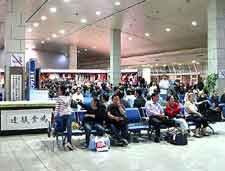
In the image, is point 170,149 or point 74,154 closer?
point 74,154

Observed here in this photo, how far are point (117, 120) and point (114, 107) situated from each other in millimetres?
350

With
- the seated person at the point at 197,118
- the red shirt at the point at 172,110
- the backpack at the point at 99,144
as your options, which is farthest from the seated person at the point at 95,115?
the seated person at the point at 197,118

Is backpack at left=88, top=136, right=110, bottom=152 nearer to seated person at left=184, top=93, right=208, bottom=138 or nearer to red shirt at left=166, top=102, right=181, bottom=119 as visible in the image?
red shirt at left=166, top=102, right=181, bottom=119

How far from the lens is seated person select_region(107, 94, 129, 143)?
747cm

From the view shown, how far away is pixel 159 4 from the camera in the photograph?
14781mm

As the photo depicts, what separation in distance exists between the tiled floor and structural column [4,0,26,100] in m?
3.05

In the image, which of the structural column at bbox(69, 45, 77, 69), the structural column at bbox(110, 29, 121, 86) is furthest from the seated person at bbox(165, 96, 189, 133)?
the structural column at bbox(69, 45, 77, 69)

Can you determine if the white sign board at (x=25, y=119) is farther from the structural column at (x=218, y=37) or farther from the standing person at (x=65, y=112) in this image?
the structural column at (x=218, y=37)

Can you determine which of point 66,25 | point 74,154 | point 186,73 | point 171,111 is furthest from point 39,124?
point 186,73

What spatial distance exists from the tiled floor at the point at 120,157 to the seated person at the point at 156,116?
16.6 inches

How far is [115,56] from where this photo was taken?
74.0 feet

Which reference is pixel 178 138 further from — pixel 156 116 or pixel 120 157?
pixel 120 157

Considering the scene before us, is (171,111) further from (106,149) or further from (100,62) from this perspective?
(100,62)

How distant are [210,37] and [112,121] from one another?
7.22m
